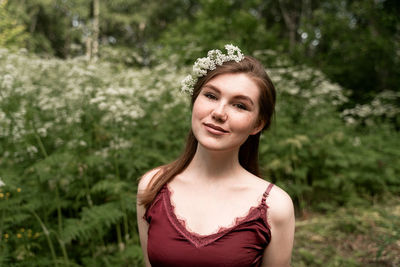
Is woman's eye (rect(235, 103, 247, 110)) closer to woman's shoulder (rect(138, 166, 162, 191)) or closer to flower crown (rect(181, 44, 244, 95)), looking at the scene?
flower crown (rect(181, 44, 244, 95))

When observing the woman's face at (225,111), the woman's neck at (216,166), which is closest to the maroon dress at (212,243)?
the woman's neck at (216,166)

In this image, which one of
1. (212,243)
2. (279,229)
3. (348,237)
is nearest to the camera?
(212,243)

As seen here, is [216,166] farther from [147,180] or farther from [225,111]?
[147,180]

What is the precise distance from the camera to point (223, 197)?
1.54 m

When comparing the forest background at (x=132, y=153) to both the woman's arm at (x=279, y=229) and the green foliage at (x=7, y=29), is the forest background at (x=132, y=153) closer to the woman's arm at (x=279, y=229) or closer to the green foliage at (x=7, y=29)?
the green foliage at (x=7, y=29)

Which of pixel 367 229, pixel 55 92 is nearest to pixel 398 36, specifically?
pixel 367 229

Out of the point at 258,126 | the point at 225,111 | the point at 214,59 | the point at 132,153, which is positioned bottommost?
the point at 132,153

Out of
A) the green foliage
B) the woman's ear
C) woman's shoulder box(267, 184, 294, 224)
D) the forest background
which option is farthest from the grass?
the green foliage

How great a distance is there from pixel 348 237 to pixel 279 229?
3.14 meters

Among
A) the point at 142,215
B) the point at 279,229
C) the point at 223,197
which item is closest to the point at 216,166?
the point at 223,197

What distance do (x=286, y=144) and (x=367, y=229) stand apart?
1563 millimetres

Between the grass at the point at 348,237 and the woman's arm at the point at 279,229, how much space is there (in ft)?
7.31

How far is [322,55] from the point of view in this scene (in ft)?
32.6

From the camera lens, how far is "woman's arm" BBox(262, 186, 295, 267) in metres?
1.48
